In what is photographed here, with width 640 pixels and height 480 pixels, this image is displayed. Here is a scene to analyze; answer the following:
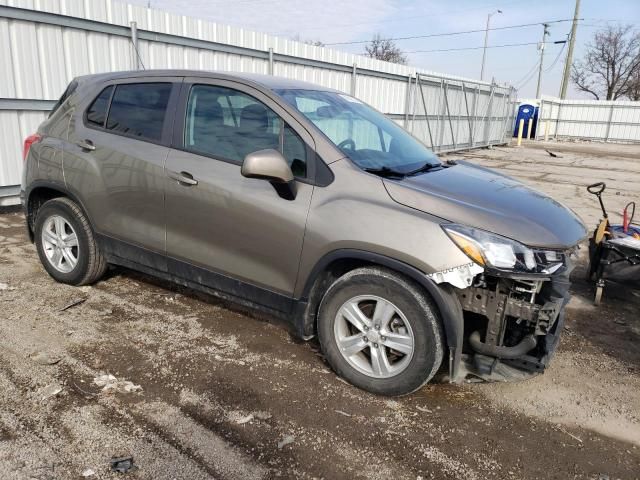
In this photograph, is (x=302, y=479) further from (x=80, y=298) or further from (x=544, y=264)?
(x=80, y=298)

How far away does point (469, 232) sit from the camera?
267cm

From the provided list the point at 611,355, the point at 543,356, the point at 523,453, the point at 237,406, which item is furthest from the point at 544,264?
the point at 237,406

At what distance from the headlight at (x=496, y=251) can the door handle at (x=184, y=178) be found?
1.76 metres

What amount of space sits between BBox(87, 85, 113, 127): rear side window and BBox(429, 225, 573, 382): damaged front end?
3009mm

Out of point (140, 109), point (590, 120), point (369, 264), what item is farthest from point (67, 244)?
point (590, 120)

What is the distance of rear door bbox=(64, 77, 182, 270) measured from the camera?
3662mm

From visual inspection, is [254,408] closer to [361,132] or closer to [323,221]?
[323,221]

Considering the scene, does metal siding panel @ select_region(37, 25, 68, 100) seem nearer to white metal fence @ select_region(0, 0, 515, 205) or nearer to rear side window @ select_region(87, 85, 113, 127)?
white metal fence @ select_region(0, 0, 515, 205)

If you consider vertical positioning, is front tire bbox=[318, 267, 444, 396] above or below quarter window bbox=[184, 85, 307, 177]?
below

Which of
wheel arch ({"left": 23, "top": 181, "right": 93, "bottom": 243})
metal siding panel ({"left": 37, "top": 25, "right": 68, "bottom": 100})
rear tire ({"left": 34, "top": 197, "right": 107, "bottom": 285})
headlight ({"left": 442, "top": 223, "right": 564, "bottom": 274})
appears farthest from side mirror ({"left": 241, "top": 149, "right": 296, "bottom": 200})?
metal siding panel ({"left": 37, "top": 25, "right": 68, "bottom": 100})

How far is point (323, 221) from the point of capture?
296 centimetres

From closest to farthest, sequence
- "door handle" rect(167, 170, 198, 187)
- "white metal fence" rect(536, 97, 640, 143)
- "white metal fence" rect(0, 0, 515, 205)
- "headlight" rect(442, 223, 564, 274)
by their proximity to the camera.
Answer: "headlight" rect(442, 223, 564, 274), "door handle" rect(167, 170, 198, 187), "white metal fence" rect(0, 0, 515, 205), "white metal fence" rect(536, 97, 640, 143)

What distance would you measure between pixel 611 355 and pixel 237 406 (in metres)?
2.82

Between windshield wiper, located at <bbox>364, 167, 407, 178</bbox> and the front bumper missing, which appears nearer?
the front bumper missing
